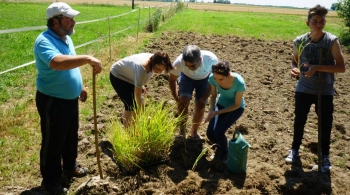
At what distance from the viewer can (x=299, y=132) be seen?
3812 mm

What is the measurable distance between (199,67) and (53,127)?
191 centimetres

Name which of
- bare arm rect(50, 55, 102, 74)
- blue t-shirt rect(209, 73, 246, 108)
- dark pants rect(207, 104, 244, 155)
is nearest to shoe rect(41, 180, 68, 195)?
bare arm rect(50, 55, 102, 74)

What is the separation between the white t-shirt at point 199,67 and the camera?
3.99 metres

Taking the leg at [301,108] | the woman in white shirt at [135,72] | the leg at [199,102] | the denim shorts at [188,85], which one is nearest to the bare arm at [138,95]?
the woman in white shirt at [135,72]

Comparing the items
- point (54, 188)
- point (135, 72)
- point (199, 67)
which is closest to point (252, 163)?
point (199, 67)

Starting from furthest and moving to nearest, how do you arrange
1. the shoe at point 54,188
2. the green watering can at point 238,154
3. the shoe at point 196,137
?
1. the shoe at point 196,137
2. the green watering can at point 238,154
3. the shoe at point 54,188

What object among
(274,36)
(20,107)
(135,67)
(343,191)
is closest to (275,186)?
(343,191)

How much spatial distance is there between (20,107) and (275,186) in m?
4.10

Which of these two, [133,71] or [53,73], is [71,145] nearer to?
[53,73]

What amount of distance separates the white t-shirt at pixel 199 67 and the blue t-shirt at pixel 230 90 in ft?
1.35

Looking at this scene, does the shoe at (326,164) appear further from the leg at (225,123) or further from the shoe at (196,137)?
the shoe at (196,137)

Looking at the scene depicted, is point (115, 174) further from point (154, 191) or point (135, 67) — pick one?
point (135, 67)

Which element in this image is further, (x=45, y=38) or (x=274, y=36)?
(x=274, y=36)

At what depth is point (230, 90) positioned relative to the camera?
3.53 meters
